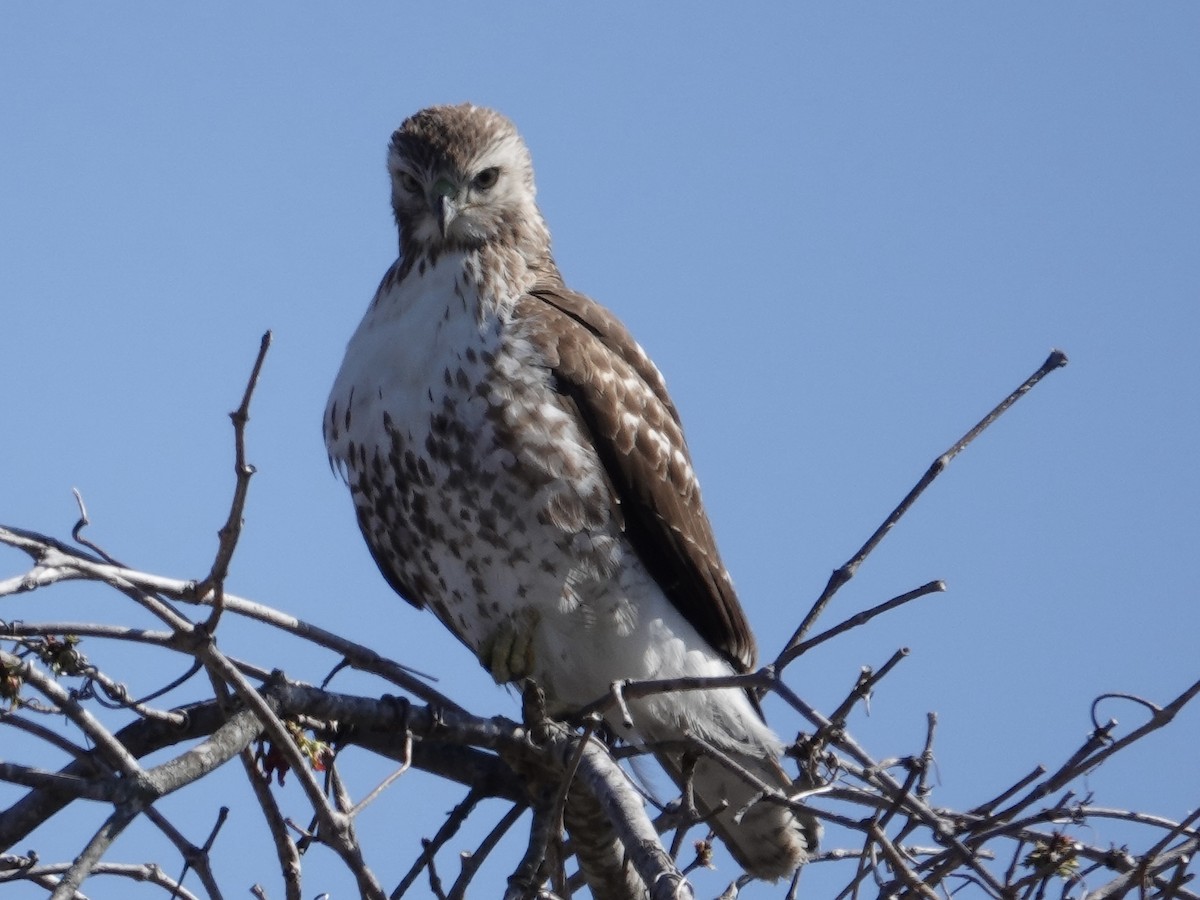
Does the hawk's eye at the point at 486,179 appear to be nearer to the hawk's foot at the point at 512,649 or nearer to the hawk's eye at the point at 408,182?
the hawk's eye at the point at 408,182

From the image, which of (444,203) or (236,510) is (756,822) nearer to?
(444,203)

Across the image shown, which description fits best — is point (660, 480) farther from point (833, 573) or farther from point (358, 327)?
point (833, 573)

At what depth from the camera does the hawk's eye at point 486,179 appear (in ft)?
16.1

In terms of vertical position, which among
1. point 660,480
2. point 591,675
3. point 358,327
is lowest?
point 591,675

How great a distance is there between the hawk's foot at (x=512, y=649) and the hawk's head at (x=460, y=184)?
1.08m

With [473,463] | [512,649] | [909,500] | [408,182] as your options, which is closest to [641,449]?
[473,463]

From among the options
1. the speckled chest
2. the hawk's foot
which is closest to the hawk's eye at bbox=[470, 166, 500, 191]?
the speckled chest

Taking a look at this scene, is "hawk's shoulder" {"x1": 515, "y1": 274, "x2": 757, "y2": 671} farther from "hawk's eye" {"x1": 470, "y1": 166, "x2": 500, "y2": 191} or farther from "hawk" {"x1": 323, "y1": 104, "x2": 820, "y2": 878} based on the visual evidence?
"hawk's eye" {"x1": 470, "y1": 166, "x2": 500, "y2": 191}

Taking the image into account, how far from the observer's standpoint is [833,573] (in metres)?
2.81

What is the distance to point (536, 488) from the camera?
4.23 metres

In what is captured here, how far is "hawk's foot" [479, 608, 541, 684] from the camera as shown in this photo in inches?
173

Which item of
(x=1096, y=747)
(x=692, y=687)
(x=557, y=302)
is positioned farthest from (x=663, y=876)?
(x=557, y=302)

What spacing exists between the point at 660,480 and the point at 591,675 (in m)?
0.55

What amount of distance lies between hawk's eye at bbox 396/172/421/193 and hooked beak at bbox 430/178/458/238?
0.11m
